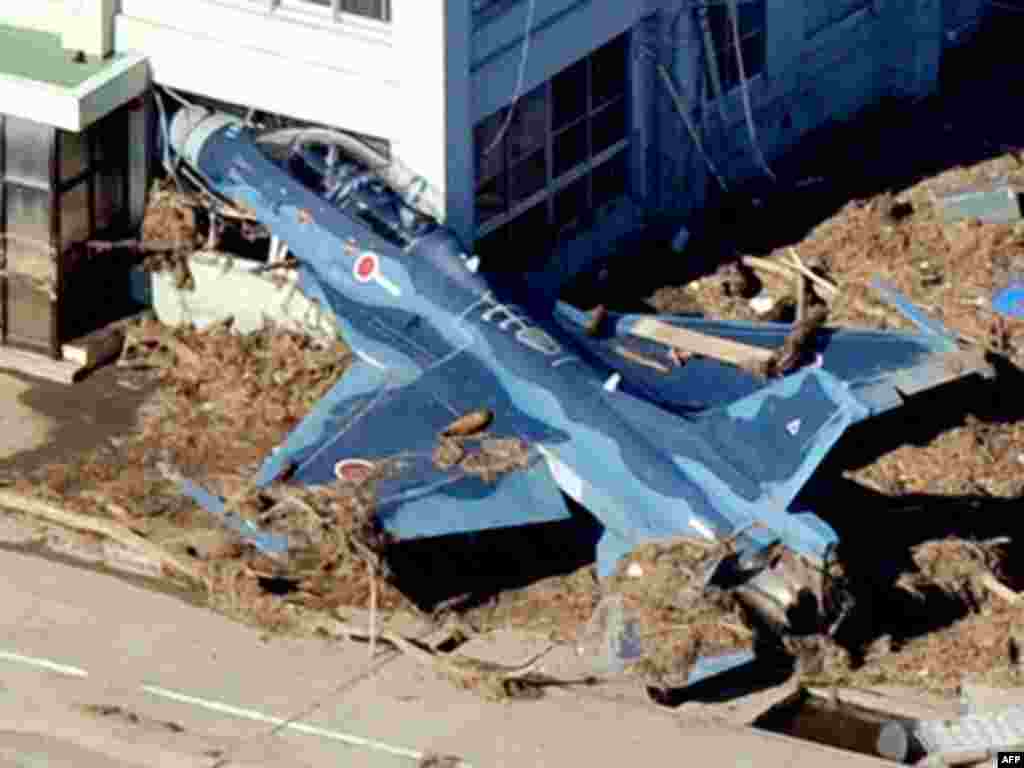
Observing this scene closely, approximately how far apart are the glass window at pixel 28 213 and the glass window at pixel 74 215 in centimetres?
16

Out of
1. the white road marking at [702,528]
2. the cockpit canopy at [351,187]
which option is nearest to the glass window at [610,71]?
the cockpit canopy at [351,187]

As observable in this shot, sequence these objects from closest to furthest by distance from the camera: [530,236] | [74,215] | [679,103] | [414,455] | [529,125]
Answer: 1. [414,455]
2. [74,215]
3. [529,125]
4. [530,236]
5. [679,103]

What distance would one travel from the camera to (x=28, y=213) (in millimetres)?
31406

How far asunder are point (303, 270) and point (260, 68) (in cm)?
217

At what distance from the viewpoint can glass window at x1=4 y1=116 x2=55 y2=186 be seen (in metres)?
31.2

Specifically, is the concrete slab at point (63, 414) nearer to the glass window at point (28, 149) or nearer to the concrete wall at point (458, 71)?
the glass window at point (28, 149)

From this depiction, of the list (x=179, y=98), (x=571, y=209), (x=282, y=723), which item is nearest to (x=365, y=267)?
(x=179, y=98)

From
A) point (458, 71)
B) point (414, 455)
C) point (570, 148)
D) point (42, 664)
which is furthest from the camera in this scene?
point (570, 148)

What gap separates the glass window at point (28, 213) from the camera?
3133 centimetres

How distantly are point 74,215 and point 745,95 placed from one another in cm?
766

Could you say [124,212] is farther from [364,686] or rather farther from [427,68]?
[364,686]

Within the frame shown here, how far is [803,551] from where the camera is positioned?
25.6m

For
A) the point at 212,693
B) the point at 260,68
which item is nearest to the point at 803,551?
the point at 212,693

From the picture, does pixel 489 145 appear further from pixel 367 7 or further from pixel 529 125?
pixel 367 7
